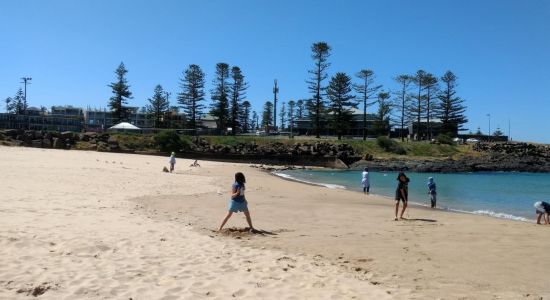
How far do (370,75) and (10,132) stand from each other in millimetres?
53283

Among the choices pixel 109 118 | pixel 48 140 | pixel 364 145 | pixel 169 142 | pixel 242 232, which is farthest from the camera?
pixel 109 118

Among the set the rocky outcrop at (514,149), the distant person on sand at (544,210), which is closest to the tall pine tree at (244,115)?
the rocky outcrop at (514,149)

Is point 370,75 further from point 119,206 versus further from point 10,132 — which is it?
point 119,206

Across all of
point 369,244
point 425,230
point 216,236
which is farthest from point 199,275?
point 425,230

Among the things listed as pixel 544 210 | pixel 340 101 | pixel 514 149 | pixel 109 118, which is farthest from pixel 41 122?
pixel 544 210

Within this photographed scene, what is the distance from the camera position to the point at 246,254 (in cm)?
739

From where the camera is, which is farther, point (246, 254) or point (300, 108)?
point (300, 108)

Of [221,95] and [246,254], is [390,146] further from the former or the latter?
[246,254]

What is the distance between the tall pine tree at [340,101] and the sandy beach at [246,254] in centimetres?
6085

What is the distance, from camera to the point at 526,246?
9.00 meters

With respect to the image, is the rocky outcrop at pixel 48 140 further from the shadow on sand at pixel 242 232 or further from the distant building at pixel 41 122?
the shadow on sand at pixel 242 232

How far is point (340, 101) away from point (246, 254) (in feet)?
221

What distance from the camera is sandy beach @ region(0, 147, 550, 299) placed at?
548cm

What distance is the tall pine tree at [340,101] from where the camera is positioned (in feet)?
238
